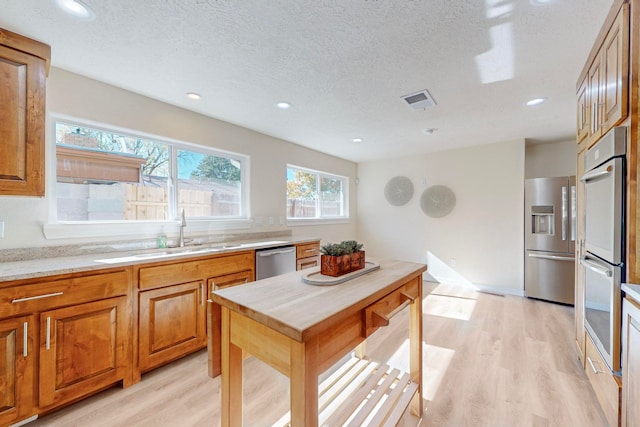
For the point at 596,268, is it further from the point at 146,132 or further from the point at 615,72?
the point at 146,132

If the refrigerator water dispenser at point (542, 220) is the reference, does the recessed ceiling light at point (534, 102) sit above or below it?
above

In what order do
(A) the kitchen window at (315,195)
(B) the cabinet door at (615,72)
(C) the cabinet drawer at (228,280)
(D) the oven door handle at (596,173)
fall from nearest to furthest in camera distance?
(B) the cabinet door at (615,72) < (D) the oven door handle at (596,173) < (C) the cabinet drawer at (228,280) < (A) the kitchen window at (315,195)

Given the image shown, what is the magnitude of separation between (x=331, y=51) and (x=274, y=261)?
6.60 feet

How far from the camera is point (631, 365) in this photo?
1129 millimetres

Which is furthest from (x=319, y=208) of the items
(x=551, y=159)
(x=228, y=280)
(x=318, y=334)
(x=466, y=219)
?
(x=318, y=334)

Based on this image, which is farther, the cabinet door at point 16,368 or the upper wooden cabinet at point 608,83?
the cabinet door at point 16,368

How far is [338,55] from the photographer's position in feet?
5.91

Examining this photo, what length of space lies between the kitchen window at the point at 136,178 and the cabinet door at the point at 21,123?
0.45m

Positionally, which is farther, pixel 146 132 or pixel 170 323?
pixel 146 132

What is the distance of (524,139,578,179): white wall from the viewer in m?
3.94

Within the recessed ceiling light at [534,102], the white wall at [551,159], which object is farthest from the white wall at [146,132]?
the white wall at [551,159]

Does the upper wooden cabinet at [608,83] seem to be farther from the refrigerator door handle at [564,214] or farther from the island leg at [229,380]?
the island leg at [229,380]

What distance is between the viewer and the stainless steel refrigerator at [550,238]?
3.35m

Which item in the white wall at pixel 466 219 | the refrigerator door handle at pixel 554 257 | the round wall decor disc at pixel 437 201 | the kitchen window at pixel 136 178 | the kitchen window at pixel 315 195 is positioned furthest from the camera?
the round wall decor disc at pixel 437 201
